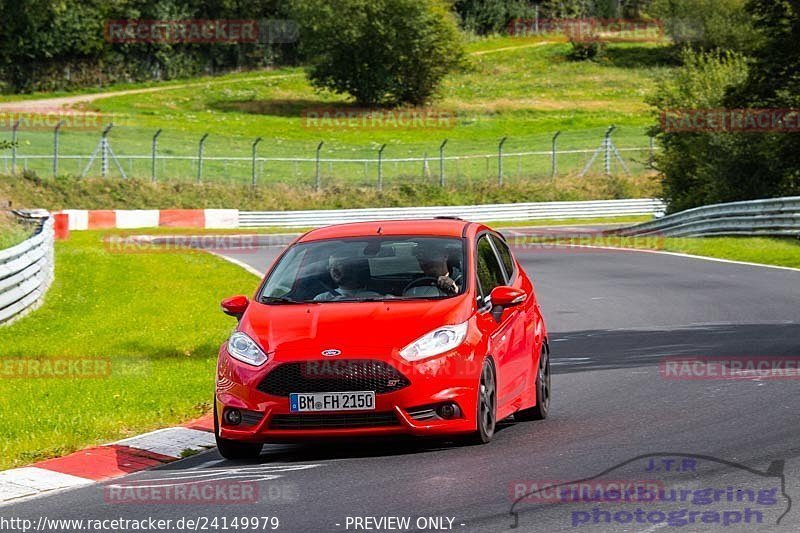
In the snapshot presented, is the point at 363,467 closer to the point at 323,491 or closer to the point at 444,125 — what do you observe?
the point at 323,491

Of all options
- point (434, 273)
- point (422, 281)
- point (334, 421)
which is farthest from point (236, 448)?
point (434, 273)

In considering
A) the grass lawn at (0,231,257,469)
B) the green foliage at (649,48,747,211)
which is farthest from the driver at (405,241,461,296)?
the green foliage at (649,48,747,211)

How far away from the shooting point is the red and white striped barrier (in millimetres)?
44031

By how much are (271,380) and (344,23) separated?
273 ft

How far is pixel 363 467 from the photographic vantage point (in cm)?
868

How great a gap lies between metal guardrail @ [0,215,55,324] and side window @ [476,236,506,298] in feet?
31.2

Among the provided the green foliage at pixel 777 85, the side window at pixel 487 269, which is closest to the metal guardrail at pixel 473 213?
the green foliage at pixel 777 85

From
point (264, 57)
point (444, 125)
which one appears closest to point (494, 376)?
point (444, 125)

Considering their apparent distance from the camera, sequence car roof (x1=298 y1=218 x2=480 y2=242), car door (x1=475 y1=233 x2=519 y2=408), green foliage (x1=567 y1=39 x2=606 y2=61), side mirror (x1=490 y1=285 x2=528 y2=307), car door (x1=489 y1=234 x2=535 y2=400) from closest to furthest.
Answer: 1. car door (x1=475 y1=233 x2=519 y2=408)
2. side mirror (x1=490 y1=285 x2=528 y2=307)
3. car door (x1=489 y1=234 x2=535 y2=400)
4. car roof (x1=298 y1=218 x2=480 y2=242)
5. green foliage (x1=567 y1=39 x2=606 y2=61)

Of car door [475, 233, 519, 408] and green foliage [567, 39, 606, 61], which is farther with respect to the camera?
green foliage [567, 39, 606, 61]

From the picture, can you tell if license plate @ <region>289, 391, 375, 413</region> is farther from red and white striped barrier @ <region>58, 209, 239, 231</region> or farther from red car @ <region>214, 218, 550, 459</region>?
red and white striped barrier @ <region>58, 209, 239, 231</region>

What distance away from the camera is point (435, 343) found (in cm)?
905

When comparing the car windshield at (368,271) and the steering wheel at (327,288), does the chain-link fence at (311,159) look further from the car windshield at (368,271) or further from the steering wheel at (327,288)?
the steering wheel at (327,288)

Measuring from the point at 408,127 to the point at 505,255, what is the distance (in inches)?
2856
